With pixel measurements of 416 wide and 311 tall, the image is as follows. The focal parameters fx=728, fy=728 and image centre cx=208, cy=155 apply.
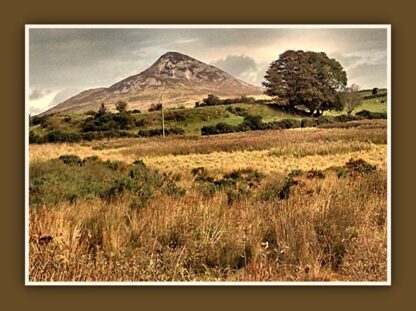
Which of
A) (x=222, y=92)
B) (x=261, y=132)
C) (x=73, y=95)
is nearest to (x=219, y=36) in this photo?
(x=222, y=92)

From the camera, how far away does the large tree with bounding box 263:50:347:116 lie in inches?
202

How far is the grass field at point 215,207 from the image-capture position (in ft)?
16.4

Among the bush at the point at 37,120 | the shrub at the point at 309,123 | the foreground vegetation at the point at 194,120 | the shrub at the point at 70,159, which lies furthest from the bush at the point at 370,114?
the bush at the point at 37,120

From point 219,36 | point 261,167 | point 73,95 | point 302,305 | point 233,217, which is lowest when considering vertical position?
point 302,305

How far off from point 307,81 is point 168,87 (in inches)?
39.3

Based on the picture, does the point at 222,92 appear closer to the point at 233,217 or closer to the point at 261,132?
the point at 261,132

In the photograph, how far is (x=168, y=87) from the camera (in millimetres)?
5223

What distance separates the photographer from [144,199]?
16.8ft

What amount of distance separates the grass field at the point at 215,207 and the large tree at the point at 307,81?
20cm

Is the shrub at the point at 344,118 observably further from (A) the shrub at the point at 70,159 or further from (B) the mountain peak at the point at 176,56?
(A) the shrub at the point at 70,159

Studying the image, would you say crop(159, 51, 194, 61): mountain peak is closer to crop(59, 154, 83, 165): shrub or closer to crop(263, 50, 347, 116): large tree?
crop(263, 50, 347, 116): large tree

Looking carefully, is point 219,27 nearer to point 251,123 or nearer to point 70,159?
point 251,123

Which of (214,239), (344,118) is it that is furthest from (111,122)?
(344,118)
